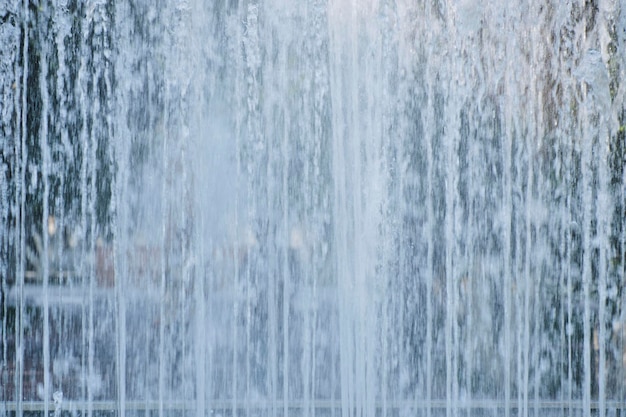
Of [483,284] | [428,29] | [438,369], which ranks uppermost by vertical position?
[428,29]

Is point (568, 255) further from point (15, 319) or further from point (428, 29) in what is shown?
point (15, 319)

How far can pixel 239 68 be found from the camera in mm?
6090

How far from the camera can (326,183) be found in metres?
6.09

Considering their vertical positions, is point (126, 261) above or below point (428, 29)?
below

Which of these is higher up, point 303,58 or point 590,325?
point 303,58

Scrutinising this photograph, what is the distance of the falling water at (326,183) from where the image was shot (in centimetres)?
592

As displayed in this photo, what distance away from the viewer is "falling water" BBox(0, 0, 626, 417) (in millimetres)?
5922

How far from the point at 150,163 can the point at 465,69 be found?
88.5 inches

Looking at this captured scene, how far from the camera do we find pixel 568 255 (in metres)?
6.09

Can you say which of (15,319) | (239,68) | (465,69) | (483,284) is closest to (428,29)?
(465,69)

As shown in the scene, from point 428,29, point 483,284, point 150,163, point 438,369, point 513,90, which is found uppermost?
point 428,29

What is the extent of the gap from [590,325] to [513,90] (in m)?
1.69

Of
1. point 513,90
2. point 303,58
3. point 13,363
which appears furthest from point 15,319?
point 513,90

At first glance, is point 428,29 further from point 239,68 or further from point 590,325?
point 590,325
